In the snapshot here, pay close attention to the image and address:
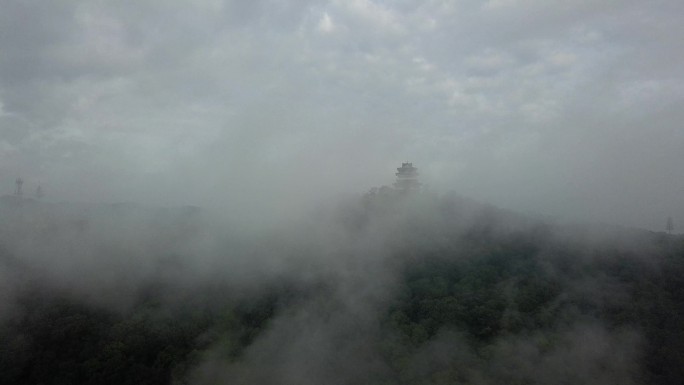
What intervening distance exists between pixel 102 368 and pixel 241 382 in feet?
20.6

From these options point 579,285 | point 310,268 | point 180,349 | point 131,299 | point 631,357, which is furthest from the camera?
point 310,268

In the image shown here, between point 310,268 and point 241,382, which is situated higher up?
point 310,268

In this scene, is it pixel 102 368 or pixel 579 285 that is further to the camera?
pixel 579 285

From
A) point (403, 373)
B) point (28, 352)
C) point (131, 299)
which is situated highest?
point (131, 299)

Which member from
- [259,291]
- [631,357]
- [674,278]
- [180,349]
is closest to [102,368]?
[180,349]

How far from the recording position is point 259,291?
2834 centimetres

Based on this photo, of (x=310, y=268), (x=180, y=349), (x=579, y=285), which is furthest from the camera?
(x=310, y=268)

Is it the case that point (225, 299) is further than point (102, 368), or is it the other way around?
point (225, 299)

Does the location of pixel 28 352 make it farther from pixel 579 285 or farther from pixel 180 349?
pixel 579 285

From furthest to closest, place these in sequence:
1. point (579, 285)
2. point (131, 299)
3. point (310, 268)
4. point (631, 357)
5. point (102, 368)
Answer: point (310, 268) < point (131, 299) < point (579, 285) < point (102, 368) < point (631, 357)

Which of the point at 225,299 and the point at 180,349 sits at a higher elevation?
the point at 225,299

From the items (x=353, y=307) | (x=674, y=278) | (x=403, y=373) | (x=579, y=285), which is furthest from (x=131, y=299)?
(x=674, y=278)

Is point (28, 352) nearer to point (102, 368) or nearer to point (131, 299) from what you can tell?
point (102, 368)

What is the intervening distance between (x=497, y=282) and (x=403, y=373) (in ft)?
28.7
